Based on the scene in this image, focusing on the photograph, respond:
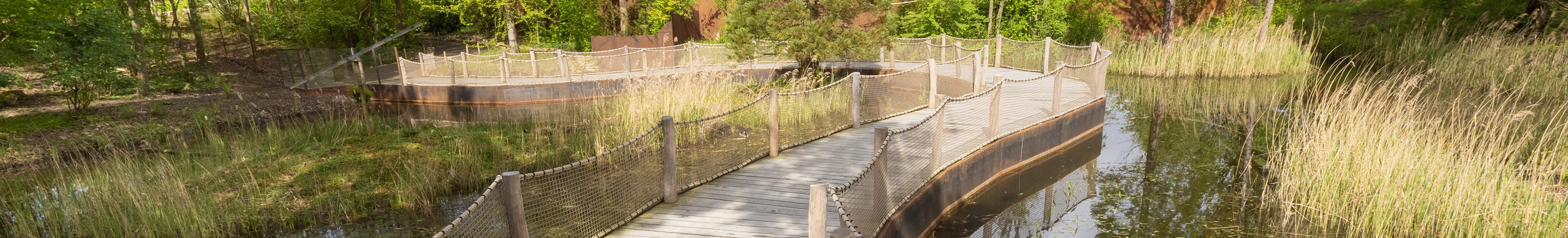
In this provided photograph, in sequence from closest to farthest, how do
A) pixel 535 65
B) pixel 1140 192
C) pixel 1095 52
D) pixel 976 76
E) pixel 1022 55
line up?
pixel 1140 192, pixel 976 76, pixel 1095 52, pixel 535 65, pixel 1022 55

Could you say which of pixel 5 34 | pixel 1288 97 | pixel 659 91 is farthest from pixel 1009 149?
pixel 5 34

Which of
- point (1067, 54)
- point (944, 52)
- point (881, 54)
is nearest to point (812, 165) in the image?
point (881, 54)

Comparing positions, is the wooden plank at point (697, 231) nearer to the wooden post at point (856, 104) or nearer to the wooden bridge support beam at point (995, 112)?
the wooden bridge support beam at point (995, 112)

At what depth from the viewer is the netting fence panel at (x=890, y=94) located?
34.1ft

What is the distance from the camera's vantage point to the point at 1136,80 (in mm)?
17797

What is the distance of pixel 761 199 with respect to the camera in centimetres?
663

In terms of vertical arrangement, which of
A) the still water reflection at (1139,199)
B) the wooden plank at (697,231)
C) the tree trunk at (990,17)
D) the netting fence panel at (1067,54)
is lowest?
the still water reflection at (1139,199)

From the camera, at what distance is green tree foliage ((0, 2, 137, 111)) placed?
42.8ft

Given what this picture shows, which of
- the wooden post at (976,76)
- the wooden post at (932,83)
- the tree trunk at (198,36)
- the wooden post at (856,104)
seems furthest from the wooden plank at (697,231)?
the tree trunk at (198,36)

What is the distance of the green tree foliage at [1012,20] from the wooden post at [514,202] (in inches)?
769

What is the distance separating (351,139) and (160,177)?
2885 mm

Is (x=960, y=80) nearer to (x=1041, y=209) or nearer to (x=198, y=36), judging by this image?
(x=1041, y=209)

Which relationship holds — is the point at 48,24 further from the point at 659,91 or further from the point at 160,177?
the point at 659,91

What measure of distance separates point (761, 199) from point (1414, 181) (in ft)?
16.3
